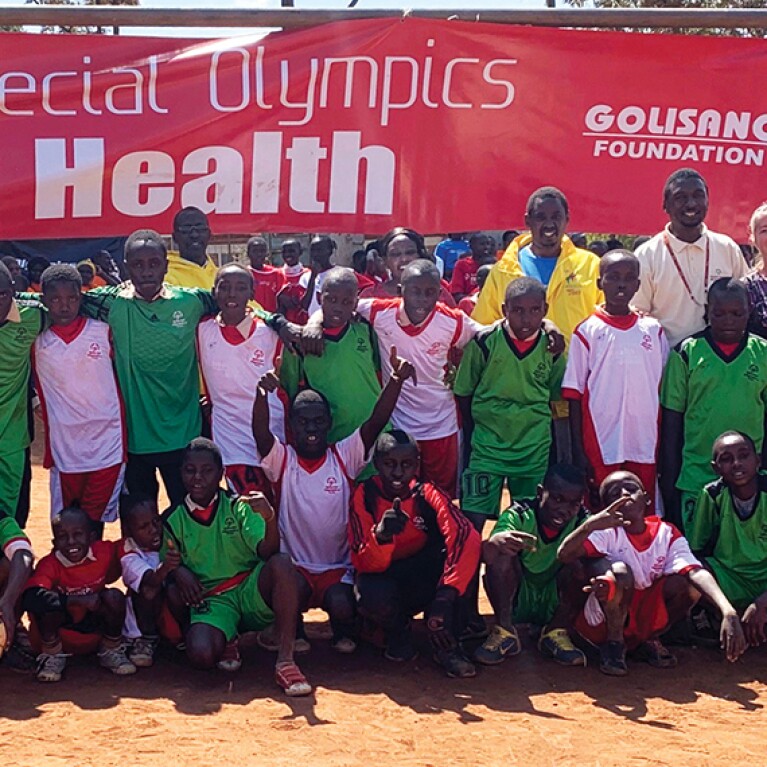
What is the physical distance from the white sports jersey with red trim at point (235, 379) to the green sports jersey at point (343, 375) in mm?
135

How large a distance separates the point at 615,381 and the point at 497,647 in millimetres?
1367

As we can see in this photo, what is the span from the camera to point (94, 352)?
17.8 feet

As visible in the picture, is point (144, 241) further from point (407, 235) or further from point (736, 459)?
point (736, 459)

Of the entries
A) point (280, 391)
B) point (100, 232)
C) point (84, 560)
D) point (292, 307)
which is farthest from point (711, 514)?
point (292, 307)

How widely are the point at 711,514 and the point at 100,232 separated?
346 cm

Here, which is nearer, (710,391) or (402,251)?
(710,391)

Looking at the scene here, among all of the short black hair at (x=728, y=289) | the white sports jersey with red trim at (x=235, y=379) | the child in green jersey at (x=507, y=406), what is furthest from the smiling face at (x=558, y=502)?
the white sports jersey with red trim at (x=235, y=379)

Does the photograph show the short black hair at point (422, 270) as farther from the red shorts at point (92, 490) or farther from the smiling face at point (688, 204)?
the red shorts at point (92, 490)

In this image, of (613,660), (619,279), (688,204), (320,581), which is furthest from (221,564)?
(688,204)

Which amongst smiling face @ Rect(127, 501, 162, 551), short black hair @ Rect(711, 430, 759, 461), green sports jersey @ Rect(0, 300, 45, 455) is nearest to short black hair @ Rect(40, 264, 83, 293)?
green sports jersey @ Rect(0, 300, 45, 455)

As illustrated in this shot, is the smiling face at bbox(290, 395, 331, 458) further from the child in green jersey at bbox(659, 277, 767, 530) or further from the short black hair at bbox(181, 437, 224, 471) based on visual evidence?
the child in green jersey at bbox(659, 277, 767, 530)

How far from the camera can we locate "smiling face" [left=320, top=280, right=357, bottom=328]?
5.46m

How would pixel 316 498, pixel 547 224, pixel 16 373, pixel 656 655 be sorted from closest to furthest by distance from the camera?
pixel 656 655, pixel 16 373, pixel 316 498, pixel 547 224

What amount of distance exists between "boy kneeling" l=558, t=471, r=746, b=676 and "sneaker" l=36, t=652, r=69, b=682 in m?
2.24
